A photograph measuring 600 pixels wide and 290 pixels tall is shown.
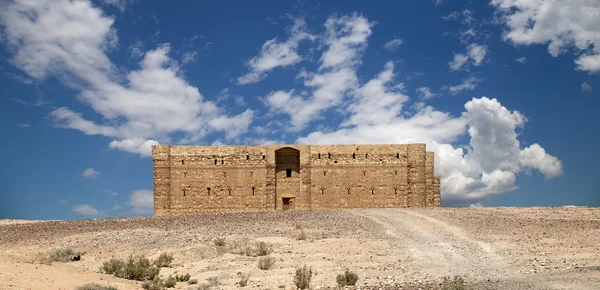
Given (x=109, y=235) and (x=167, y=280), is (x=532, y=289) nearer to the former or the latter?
(x=167, y=280)

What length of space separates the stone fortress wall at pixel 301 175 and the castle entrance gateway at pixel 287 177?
23.4 inches

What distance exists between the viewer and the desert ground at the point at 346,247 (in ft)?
38.8

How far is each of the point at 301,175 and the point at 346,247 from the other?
19.8 metres

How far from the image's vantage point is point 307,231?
20703 mm

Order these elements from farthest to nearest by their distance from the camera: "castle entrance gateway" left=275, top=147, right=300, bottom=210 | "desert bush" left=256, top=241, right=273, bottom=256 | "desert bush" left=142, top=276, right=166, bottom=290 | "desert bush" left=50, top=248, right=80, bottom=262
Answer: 1. "castle entrance gateway" left=275, top=147, right=300, bottom=210
2. "desert bush" left=50, top=248, right=80, bottom=262
3. "desert bush" left=256, top=241, right=273, bottom=256
4. "desert bush" left=142, top=276, right=166, bottom=290

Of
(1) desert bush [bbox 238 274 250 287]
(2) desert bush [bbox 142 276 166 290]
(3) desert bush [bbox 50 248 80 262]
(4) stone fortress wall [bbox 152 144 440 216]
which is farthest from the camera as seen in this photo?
(4) stone fortress wall [bbox 152 144 440 216]

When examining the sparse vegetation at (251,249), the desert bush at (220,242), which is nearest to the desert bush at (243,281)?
the sparse vegetation at (251,249)

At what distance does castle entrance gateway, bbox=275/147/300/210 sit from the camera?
37.1 m

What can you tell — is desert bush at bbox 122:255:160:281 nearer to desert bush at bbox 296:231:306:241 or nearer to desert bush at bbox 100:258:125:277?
desert bush at bbox 100:258:125:277

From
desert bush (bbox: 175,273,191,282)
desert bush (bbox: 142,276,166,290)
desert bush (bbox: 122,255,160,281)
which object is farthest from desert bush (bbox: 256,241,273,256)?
desert bush (bbox: 142,276,166,290)

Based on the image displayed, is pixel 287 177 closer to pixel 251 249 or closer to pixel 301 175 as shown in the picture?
pixel 301 175

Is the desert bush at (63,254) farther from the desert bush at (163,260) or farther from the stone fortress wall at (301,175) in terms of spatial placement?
the stone fortress wall at (301,175)

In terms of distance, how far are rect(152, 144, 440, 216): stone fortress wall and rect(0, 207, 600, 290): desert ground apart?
29.4ft

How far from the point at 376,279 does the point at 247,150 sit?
25063 millimetres
